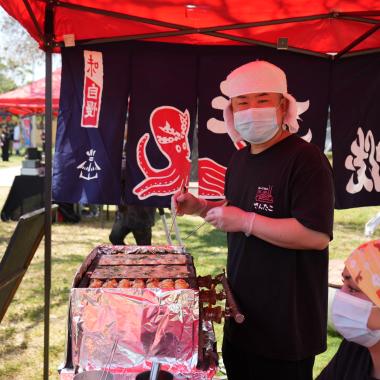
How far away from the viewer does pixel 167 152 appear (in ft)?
12.9

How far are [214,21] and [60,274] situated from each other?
4.06 metres

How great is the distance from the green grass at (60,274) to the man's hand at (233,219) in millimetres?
2440

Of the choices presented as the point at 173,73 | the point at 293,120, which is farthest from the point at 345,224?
the point at 293,120

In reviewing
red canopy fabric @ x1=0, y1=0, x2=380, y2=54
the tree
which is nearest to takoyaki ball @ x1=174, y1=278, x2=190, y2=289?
red canopy fabric @ x1=0, y1=0, x2=380, y2=54

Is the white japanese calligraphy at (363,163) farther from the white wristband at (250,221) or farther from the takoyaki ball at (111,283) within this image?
the takoyaki ball at (111,283)

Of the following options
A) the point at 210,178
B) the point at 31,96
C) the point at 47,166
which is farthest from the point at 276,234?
the point at 31,96

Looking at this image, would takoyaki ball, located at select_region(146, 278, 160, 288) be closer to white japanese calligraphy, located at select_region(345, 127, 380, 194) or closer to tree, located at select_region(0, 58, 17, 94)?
white japanese calligraphy, located at select_region(345, 127, 380, 194)

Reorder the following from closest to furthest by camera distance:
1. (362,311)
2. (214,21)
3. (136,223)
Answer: (362,311), (214,21), (136,223)

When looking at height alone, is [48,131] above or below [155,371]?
above

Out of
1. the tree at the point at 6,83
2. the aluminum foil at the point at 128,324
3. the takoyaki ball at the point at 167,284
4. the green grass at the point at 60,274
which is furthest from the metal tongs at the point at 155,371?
the tree at the point at 6,83

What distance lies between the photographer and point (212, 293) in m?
1.96

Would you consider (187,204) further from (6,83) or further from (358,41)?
(6,83)

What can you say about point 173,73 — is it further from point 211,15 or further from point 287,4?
point 287,4

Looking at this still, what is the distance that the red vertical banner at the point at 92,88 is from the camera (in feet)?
11.9
